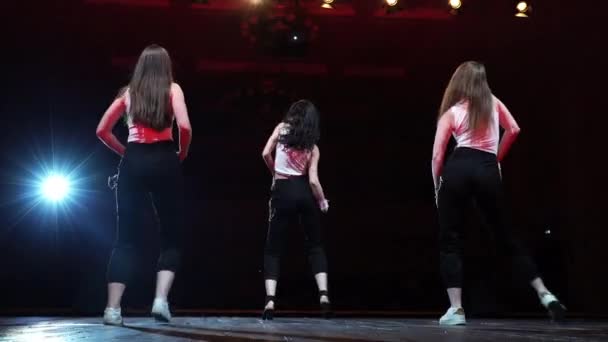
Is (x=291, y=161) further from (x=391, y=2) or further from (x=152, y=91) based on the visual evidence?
(x=391, y=2)

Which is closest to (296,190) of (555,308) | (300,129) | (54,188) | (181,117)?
(300,129)

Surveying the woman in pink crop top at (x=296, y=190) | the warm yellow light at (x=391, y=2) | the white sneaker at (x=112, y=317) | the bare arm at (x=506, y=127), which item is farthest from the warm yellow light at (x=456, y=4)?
the white sneaker at (x=112, y=317)

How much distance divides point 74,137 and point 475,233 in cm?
622

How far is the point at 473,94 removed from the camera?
3654 millimetres

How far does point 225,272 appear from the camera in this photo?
33.8ft

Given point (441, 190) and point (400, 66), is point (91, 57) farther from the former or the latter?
point (441, 190)

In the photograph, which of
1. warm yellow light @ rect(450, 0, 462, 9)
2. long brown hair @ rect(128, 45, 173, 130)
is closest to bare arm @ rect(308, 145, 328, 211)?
long brown hair @ rect(128, 45, 173, 130)

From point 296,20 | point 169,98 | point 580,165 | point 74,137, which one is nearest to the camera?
point 169,98

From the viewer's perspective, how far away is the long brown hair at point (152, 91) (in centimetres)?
335

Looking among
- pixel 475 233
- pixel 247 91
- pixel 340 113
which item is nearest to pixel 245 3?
pixel 247 91

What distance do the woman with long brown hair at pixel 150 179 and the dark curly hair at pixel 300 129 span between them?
1.22 metres

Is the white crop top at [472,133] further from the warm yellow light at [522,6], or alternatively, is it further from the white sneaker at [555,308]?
the warm yellow light at [522,6]

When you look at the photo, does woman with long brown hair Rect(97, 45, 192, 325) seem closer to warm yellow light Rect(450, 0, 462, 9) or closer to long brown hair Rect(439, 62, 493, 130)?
long brown hair Rect(439, 62, 493, 130)

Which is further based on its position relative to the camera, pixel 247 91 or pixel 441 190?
pixel 247 91
